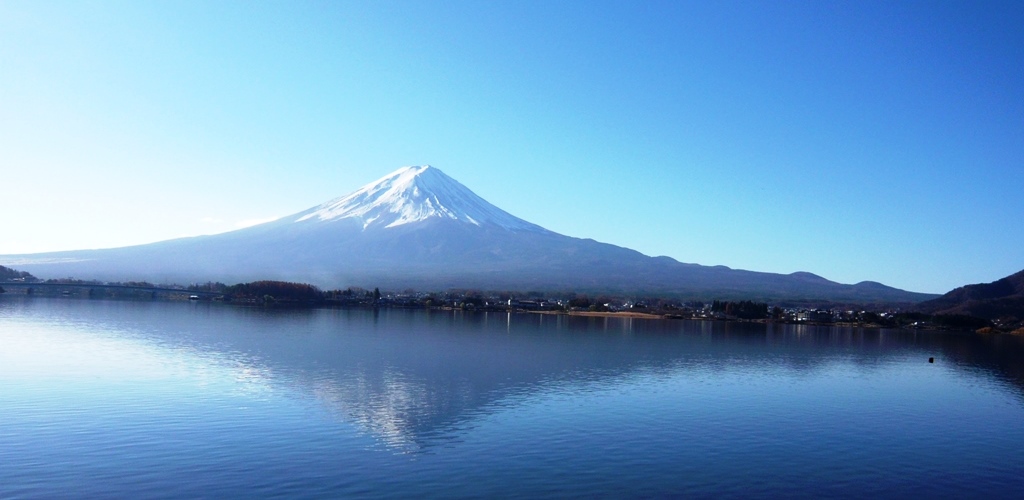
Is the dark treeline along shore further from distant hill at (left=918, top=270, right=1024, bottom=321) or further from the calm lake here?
the calm lake

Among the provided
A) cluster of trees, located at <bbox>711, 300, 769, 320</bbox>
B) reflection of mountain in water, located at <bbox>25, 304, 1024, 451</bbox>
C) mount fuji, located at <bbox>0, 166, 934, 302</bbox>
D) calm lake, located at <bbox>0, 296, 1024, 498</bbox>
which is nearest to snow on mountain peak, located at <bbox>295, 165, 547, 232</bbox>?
mount fuji, located at <bbox>0, 166, 934, 302</bbox>

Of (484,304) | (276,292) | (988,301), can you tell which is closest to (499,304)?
(484,304)

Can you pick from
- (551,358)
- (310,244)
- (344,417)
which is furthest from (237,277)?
(344,417)

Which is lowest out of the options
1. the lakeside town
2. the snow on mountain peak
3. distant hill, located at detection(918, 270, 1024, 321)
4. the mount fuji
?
the lakeside town

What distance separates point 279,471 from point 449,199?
102 m

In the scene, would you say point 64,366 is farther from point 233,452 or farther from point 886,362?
point 886,362

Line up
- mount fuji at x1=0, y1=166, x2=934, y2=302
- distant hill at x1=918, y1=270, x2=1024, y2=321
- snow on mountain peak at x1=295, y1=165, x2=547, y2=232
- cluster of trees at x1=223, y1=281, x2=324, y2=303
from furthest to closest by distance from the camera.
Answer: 1. snow on mountain peak at x1=295, y1=165, x2=547, y2=232
2. mount fuji at x1=0, y1=166, x2=934, y2=302
3. cluster of trees at x1=223, y1=281, x2=324, y2=303
4. distant hill at x1=918, y1=270, x2=1024, y2=321

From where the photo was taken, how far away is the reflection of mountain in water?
10891 millimetres

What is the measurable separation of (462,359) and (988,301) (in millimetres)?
51775

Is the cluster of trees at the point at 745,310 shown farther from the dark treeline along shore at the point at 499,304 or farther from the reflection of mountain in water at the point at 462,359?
the reflection of mountain in water at the point at 462,359

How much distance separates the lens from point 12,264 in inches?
3282

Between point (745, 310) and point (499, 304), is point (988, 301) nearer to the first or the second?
point (745, 310)

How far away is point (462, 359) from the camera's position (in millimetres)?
17375

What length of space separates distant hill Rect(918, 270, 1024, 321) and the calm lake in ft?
122
